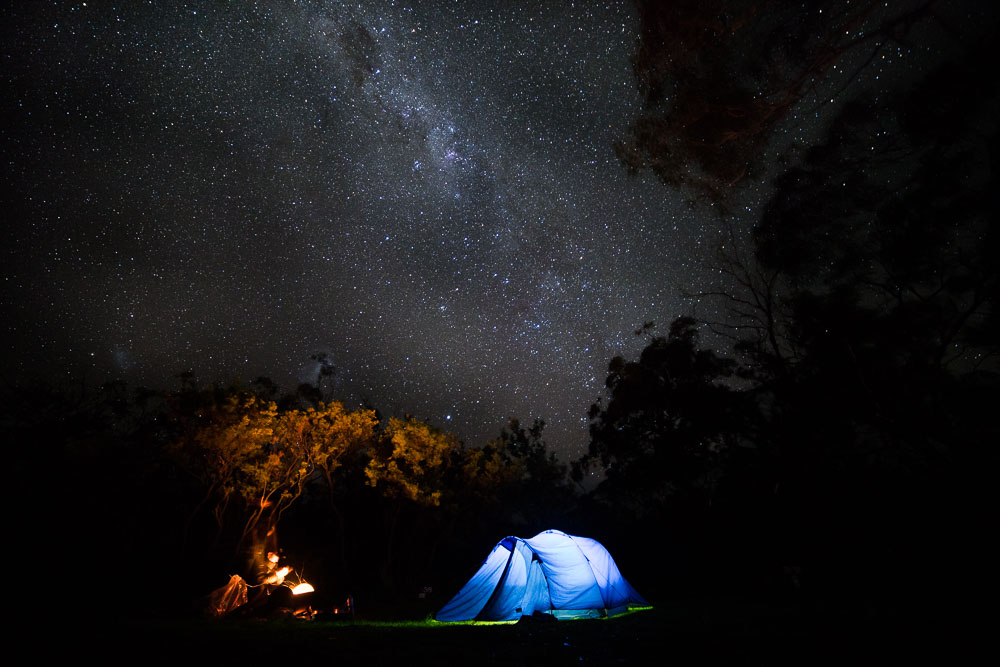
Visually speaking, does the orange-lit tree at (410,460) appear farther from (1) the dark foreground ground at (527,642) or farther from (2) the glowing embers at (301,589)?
(1) the dark foreground ground at (527,642)

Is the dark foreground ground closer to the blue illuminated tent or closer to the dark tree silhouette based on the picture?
the blue illuminated tent

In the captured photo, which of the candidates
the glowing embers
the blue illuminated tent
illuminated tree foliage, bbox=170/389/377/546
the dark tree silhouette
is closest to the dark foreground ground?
the blue illuminated tent

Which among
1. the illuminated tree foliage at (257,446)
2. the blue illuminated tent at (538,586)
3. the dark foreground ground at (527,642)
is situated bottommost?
the dark foreground ground at (527,642)

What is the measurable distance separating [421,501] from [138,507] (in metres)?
10.9

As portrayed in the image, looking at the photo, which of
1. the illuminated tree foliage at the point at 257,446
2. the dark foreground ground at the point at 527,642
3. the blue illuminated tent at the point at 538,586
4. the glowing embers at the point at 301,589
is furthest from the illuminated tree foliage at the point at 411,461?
the dark foreground ground at the point at 527,642

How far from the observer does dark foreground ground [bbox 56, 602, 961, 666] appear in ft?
17.6

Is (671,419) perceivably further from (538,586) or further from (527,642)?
(527,642)

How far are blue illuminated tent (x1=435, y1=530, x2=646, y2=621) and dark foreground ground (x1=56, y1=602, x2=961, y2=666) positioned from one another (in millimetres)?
667

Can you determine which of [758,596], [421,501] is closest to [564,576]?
[758,596]

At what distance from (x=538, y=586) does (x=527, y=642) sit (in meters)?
3.62

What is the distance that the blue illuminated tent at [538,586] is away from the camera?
10.2 m

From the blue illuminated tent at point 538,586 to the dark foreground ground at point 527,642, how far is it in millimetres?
667

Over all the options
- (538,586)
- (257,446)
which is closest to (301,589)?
(257,446)

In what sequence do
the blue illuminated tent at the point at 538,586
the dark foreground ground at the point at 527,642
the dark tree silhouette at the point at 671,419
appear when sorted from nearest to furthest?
the dark foreground ground at the point at 527,642, the blue illuminated tent at the point at 538,586, the dark tree silhouette at the point at 671,419
